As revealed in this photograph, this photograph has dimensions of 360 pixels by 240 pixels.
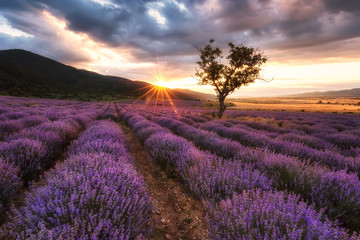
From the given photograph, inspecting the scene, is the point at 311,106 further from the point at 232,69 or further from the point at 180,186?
the point at 180,186

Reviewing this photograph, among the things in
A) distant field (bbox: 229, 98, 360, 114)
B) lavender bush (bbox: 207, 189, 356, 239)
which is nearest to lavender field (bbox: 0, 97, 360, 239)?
lavender bush (bbox: 207, 189, 356, 239)

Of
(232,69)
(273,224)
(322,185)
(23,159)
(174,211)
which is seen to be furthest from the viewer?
(232,69)

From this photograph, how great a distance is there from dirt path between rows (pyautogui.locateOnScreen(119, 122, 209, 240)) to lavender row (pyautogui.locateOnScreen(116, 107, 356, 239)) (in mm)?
259

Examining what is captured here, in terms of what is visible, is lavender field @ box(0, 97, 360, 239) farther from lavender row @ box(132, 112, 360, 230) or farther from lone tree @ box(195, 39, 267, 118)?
lone tree @ box(195, 39, 267, 118)

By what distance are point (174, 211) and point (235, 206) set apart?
1.24 metres

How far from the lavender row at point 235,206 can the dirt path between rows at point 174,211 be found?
259mm

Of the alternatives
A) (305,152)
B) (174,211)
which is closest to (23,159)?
(174,211)

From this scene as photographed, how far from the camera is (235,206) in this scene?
1.56 meters

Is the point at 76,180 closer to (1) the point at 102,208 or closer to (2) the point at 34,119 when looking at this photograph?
(1) the point at 102,208

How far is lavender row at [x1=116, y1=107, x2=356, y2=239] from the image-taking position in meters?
1.29

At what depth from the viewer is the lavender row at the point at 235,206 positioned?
50.9 inches

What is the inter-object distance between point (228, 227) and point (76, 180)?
1.58 metres

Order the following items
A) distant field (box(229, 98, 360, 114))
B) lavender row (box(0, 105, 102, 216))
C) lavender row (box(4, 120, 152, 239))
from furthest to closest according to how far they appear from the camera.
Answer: distant field (box(229, 98, 360, 114)), lavender row (box(0, 105, 102, 216)), lavender row (box(4, 120, 152, 239))

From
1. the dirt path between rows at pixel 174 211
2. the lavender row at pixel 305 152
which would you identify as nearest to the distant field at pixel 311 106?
the lavender row at pixel 305 152
